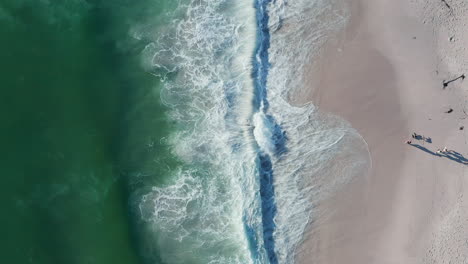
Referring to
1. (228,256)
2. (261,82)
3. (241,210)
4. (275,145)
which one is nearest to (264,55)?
(261,82)

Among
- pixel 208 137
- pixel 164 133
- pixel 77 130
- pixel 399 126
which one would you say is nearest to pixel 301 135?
pixel 208 137

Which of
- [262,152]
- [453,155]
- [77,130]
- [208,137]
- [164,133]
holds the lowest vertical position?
[453,155]

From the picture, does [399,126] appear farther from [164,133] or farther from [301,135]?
[164,133]

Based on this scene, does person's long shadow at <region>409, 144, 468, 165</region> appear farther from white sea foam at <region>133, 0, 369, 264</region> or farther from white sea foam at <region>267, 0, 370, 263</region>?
white sea foam at <region>133, 0, 369, 264</region>

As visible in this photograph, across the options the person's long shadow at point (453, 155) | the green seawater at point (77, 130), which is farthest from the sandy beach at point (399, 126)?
the green seawater at point (77, 130)

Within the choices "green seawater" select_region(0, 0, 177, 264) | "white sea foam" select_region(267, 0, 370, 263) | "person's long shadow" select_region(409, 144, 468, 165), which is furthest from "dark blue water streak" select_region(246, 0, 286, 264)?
"person's long shadow" select_region(409, 144, 468, 165)
